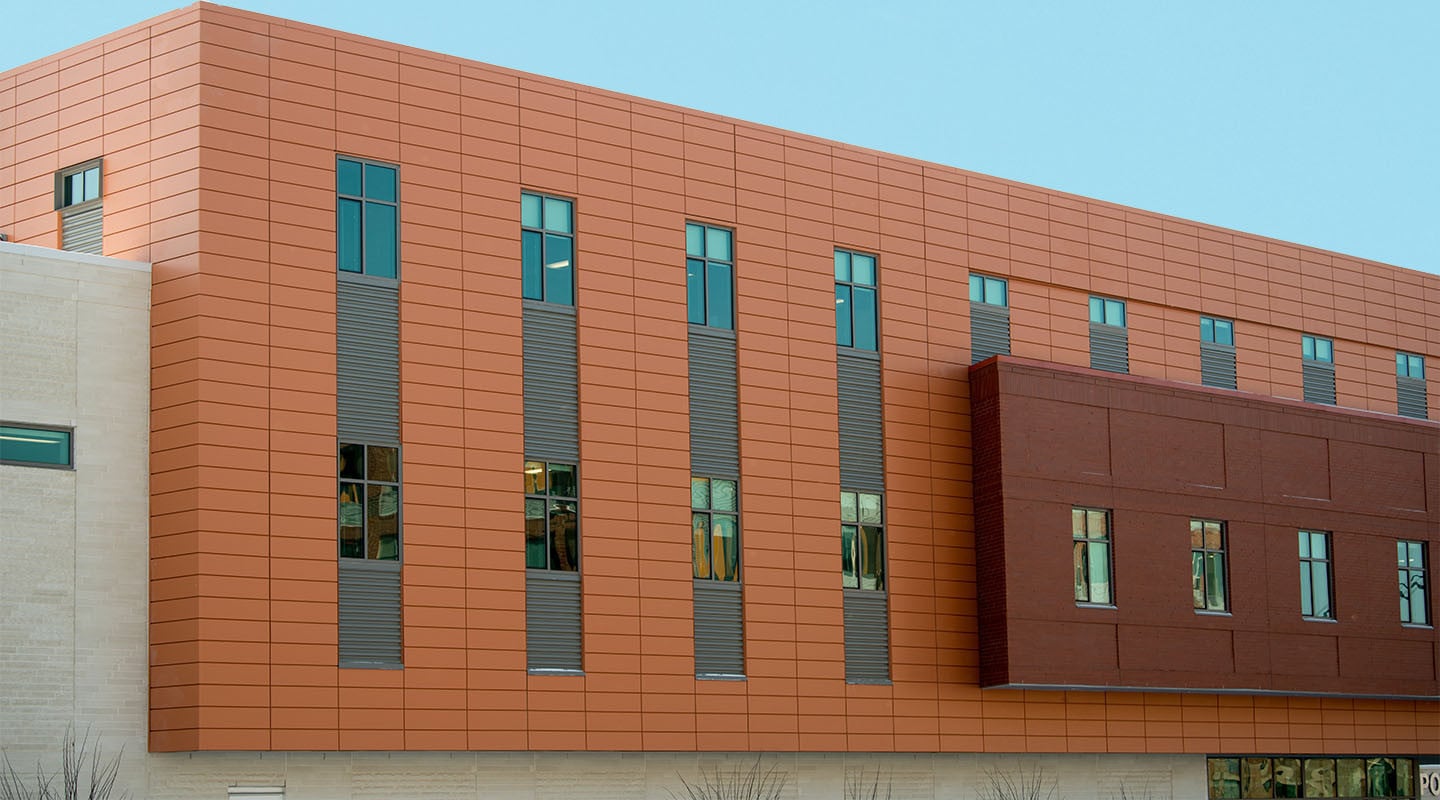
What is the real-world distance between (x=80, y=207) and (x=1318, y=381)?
31173 mm

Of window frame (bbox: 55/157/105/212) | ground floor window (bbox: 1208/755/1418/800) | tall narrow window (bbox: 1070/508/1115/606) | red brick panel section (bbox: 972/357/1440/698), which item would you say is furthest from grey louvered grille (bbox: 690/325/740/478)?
ground floor window (bbox: 1208/755/1418/800)

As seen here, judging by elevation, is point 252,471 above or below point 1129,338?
below

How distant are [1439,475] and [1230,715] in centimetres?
951

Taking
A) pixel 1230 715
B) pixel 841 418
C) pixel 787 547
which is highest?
pixel 841 418

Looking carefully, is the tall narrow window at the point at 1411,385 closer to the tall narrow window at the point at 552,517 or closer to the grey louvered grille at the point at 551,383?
the grey louvered grille at the point at 551,383

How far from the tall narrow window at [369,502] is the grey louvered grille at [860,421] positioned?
34.9 ft

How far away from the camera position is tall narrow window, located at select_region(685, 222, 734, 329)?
4075 centimetres

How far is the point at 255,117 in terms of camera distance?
114ft

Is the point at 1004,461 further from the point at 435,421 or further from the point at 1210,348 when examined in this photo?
the point at 435,421

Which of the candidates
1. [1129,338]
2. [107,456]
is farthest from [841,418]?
[107,456]

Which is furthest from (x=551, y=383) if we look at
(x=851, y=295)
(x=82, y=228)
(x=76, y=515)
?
(x=76, y=515)

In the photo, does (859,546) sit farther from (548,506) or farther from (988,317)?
(548,506)

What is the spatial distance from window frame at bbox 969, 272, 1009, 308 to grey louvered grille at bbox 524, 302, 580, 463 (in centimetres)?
1086

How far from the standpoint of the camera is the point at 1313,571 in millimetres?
48906
